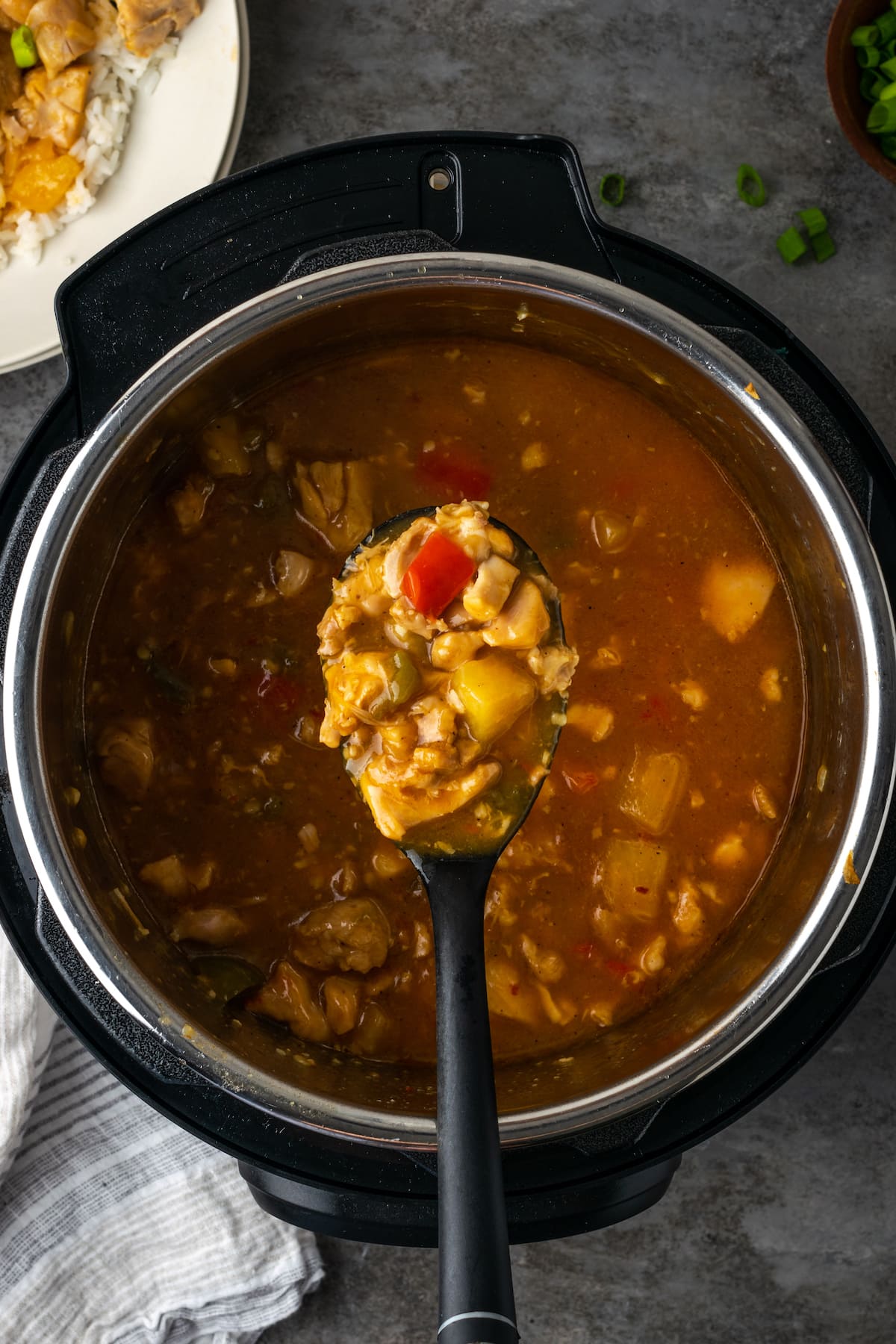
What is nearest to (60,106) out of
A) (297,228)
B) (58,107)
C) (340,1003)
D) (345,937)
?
(58,107)

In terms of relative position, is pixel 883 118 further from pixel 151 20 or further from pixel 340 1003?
pixel 340 1003

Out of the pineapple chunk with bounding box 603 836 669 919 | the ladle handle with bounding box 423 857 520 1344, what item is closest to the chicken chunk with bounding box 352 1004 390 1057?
the ladle handle with bounding box 423 857 520 1344

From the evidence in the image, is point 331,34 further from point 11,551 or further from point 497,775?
point 497,775

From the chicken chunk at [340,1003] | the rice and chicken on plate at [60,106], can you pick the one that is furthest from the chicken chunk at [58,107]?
the chicken chunk at [340,1003]

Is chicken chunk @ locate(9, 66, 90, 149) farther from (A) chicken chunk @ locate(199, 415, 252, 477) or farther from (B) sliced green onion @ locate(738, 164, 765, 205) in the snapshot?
(B) sliced green onion @ locate(738, 164, 765, 205)

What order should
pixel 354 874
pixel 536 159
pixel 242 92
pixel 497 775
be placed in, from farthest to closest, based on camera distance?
1. pixel 242 92
2. pixel 354 874
3. pixel 536 159
4. pixel 497 775

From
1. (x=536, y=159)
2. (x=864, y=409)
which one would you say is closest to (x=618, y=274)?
(x=536, y=159)
